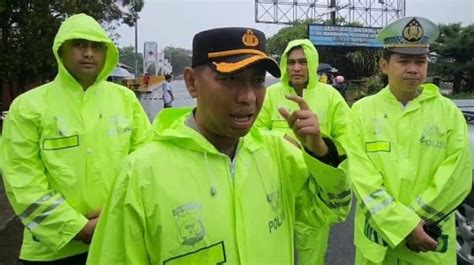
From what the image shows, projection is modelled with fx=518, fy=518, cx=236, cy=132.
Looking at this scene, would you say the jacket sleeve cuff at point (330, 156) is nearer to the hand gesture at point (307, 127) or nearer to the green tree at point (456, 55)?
the hand gesture at point (307, 127)

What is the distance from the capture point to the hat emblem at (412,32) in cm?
308

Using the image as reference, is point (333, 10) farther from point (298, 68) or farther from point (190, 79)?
point (190, 79)

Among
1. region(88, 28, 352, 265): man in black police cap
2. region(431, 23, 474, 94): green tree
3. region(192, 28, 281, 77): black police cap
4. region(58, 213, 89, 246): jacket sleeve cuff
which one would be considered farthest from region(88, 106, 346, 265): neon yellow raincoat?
region(431, 23, 474, 94): green tree

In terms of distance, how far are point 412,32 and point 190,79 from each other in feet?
5.90

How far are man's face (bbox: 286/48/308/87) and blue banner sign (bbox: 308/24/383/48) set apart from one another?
104ft

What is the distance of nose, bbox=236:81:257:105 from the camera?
1.68 m

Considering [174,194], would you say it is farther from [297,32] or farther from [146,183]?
[297,32]

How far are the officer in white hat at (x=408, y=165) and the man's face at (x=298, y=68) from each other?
1.12 m

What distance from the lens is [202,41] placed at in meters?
1.75

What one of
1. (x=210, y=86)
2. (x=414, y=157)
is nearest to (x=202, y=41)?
(x=210, y=86)

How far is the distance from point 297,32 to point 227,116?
160 ft

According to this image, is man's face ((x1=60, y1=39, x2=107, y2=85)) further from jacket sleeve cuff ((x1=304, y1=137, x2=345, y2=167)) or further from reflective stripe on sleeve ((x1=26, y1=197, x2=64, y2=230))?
jacket sleeve cuff ((x1=304, y1=137, x2=345, y2=167))

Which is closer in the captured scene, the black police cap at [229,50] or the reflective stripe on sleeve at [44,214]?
the black police cap at [229,50]

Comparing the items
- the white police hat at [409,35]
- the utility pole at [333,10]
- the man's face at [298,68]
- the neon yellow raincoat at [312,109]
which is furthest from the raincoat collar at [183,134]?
the utility pole at [333,10]
